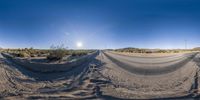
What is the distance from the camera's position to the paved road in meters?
13.2

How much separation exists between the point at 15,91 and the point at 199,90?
682 centimetres

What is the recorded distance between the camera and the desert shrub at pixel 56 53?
805 inches

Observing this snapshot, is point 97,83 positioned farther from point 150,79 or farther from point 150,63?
point 150,63

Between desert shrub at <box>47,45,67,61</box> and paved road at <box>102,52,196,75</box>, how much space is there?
7425mm

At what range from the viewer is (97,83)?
1266 cm

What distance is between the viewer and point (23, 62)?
1399 cm

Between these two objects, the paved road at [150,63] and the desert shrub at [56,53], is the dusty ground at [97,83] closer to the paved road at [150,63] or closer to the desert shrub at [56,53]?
the paved road at [150,63]

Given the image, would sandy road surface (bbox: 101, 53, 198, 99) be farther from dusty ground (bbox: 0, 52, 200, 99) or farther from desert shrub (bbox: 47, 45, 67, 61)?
desert shrub (bbox: 47, 45, 67, 61)

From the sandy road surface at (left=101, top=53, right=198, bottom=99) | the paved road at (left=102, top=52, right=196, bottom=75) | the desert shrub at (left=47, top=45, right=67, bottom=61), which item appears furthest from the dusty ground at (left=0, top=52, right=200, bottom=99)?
the desert shrub at (left=47, top=45, right=67, bottom=61)

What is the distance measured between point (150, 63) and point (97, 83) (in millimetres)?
2551

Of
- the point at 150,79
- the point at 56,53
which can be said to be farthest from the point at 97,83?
the point at 56,53

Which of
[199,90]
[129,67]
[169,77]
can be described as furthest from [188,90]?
[129,67]

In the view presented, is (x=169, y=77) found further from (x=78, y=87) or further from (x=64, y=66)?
(x=64, y=66)

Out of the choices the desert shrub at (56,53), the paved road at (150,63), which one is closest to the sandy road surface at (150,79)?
the paved road at (150,63)
